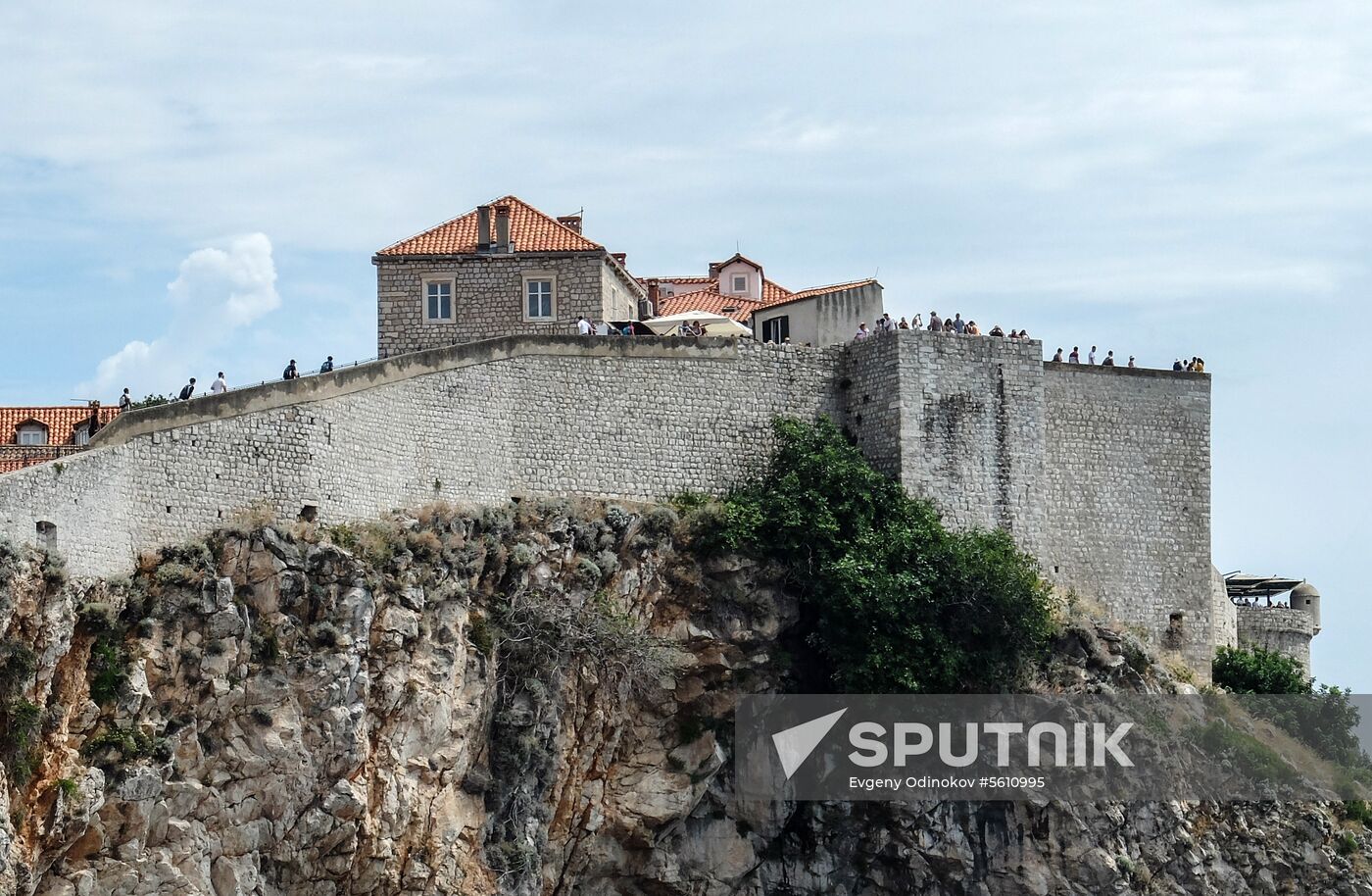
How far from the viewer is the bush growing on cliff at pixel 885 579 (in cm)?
4828

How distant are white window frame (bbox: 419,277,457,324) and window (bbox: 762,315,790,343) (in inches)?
260

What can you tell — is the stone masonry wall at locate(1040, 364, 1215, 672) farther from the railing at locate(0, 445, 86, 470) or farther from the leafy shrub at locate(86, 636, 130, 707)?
the leafy shrub at locate(86, 636, 130, 707)

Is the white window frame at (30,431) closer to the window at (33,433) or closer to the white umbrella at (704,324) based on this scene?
the window at (33,433)

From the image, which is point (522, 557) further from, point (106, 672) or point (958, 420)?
point (958, 420)

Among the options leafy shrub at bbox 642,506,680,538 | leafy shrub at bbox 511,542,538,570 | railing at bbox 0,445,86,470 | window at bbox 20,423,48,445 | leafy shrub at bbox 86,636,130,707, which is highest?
window at bbox 20,423,48,445

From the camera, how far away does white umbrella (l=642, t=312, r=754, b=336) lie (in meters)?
53.1

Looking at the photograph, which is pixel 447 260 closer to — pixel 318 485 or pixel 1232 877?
pixel 318 485

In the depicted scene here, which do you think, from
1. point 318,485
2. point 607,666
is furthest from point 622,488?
point 318,485

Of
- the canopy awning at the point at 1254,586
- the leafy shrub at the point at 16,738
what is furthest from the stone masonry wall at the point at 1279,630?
the leafy shrub at the point at 16,738

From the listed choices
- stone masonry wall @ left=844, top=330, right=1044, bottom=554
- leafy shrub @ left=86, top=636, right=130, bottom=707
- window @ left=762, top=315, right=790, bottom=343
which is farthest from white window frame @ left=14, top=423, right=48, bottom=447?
stone masonry wall @ left=844, top=330, right=1044, bottom=554

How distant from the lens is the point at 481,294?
51500mm

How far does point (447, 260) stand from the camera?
5156 cm

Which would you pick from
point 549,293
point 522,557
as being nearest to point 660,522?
point 522,557

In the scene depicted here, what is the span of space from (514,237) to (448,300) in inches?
75.9
